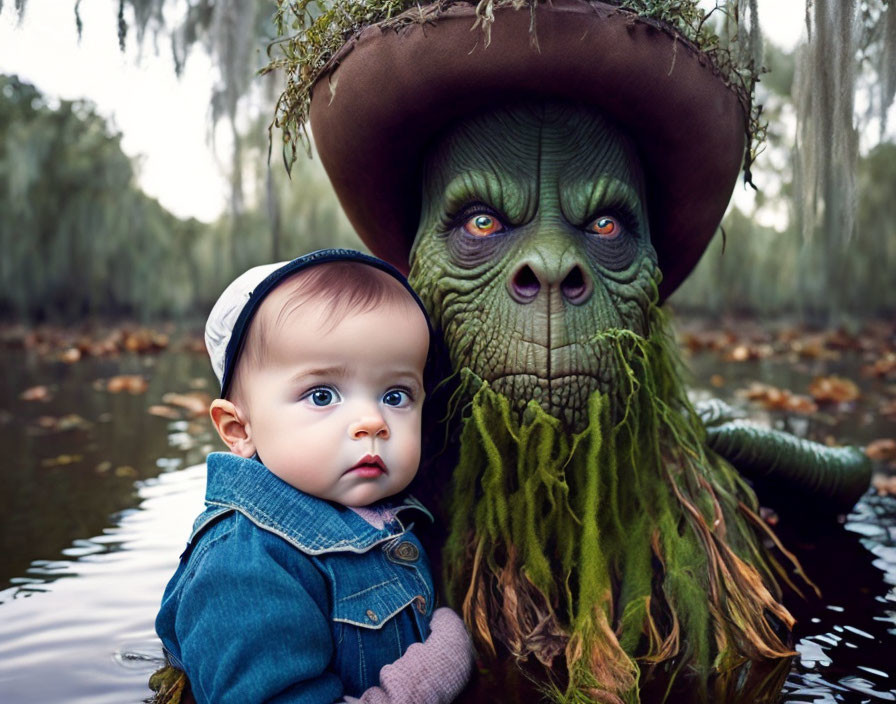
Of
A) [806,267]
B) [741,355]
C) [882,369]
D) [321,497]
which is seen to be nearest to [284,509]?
[321,497]

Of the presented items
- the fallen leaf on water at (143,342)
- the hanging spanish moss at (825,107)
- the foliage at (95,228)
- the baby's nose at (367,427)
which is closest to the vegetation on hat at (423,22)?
the hanging spanish moss at (825,107)

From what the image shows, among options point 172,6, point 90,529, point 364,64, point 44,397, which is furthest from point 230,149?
point 364,64

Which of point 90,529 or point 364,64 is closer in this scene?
point 364,64

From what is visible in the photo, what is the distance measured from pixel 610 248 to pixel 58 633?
1539 mm

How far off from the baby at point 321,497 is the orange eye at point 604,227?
0.52m

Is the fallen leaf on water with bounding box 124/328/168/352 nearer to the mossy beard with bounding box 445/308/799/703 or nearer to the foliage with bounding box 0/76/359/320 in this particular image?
the foliage with bounding box 0/76/359/320

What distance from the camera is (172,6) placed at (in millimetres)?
3246

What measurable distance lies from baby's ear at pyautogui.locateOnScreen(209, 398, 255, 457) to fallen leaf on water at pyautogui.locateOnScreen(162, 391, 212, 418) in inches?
122

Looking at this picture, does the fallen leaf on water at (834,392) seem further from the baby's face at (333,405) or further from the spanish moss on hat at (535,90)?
the baby's face at (333,405)

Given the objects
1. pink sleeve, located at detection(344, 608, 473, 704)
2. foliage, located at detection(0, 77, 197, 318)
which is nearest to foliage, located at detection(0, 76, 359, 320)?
foliage, located at detection(0, 77, 197, 318)

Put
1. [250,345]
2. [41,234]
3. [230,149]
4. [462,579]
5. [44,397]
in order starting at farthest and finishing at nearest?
[41,234]
[44,397]
[230,149]
[462,579]
[250,345]

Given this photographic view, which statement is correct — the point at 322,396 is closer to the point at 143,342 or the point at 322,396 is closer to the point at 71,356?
the point at 71,356

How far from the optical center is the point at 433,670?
1.40 metres

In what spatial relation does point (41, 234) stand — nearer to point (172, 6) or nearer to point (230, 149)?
point (230, 149)
